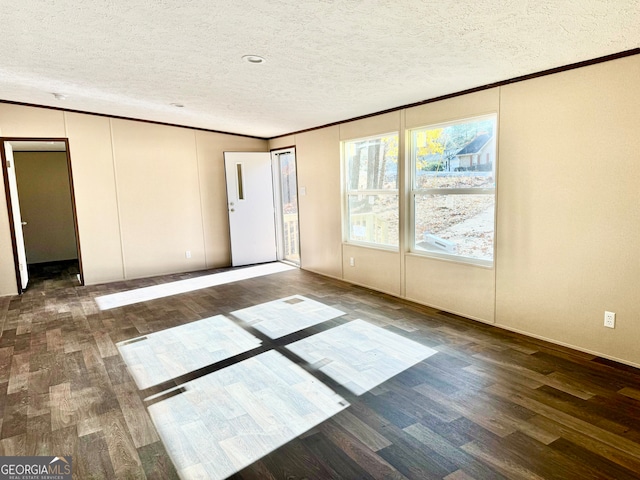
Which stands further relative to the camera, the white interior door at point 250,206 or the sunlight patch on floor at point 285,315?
the white interior door at point 250,206

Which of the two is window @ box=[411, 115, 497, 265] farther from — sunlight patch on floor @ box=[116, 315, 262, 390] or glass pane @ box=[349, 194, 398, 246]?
sunlight patch on floor @ box=[116, 315, 262, 390]

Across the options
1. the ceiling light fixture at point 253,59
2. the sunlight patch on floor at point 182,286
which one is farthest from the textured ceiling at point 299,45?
the sunlight patch on floor at point 182,286

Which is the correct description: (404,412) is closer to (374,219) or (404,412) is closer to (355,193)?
(374,219)

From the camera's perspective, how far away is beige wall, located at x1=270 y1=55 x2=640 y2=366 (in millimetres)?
2742

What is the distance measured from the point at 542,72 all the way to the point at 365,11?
1.73 meters

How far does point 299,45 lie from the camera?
2.75 metres

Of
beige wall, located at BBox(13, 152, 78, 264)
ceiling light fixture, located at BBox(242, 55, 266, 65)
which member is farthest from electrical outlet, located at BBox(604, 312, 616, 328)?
beige wall, located at BBox(13, 152, 78, 264)

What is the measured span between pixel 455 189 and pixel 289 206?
4.11 metres

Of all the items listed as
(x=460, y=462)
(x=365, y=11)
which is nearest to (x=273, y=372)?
(x=460, y=462)

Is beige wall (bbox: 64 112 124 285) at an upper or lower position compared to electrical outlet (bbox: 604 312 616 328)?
upper

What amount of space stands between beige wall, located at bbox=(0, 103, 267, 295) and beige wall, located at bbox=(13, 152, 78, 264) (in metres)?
2.44

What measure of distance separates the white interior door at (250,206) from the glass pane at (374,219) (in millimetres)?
2113

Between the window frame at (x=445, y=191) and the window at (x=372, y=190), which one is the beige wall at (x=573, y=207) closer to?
the window frame at (x=445, y=191)

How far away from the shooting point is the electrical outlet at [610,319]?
113 inches
